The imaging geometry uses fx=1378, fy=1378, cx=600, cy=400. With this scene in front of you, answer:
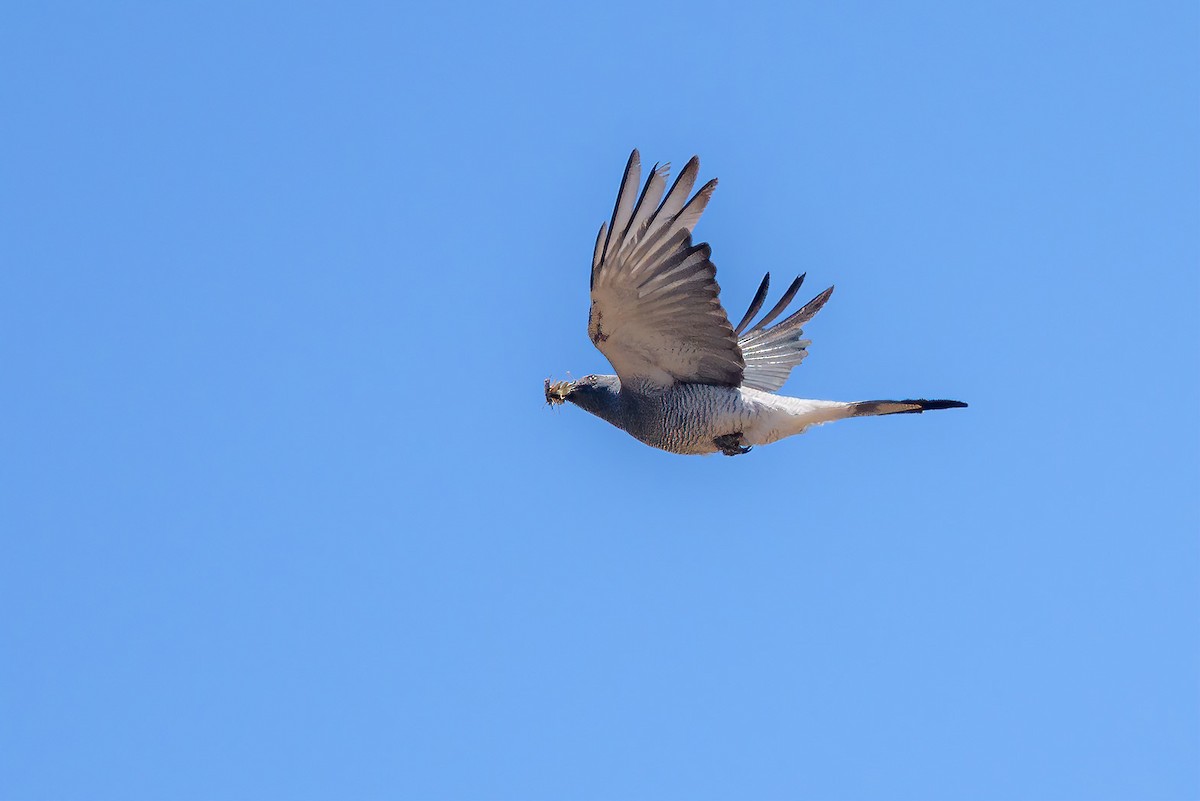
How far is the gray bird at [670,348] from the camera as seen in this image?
10844 mm

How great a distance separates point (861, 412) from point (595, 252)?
9.14ft

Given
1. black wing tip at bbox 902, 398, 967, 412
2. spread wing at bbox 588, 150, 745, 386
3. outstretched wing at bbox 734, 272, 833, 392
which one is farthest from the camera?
outstretched wing at bbox 734, 272, 833, 392

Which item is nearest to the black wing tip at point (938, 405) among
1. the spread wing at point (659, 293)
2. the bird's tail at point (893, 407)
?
the bird's tail at point (893, 407)

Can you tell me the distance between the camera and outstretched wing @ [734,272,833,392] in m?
14.3

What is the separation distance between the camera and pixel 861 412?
39.1ft

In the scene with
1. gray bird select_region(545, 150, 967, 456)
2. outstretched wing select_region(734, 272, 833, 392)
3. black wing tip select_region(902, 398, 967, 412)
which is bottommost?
black wing tip select_region(902, 398, 967, 412)

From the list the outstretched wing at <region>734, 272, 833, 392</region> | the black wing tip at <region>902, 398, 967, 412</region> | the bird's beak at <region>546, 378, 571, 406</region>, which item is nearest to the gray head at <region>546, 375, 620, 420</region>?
the bird's beak at <region>546, 378, 571, 406</region>

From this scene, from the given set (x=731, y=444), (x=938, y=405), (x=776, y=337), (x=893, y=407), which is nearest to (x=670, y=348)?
(x=731, y=444)

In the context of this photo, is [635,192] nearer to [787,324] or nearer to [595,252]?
[595,252]

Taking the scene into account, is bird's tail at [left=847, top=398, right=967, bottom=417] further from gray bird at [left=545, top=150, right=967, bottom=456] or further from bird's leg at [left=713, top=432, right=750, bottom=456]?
bird's leg at [left=713, top=432, right=750, bottom=456]

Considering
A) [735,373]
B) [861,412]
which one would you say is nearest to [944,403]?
[861,412]

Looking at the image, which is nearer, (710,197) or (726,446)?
(710,197)

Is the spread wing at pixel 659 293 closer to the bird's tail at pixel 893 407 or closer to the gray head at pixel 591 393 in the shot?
the gray head at pixel 591 393

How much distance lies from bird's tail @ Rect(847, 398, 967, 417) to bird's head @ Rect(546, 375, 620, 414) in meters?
2.20
